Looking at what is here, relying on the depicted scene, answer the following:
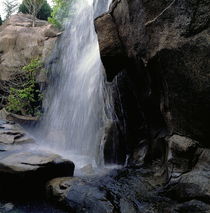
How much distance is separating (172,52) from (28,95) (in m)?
11.9

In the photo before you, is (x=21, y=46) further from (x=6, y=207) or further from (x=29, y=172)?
(x=6, y=207)

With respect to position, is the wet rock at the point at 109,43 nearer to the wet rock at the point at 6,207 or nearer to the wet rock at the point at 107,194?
the wet rock at the point at 107,194

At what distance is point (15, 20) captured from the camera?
23000mm

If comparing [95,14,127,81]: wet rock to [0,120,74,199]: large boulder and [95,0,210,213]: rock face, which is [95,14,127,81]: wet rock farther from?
[0,120,74,199]: large boulder

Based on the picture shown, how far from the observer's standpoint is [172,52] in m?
4.98

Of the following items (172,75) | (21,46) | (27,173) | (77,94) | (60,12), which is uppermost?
(60,12)

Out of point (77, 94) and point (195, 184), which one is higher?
point (77, 94)

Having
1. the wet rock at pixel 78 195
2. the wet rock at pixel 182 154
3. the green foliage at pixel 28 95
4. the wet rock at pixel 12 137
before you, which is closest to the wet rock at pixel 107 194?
the wet rock at pixel 78 195

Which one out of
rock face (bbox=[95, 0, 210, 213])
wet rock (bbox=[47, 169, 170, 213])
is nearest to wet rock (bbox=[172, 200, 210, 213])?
rock face (bbox=[95, 0, 210, 213])

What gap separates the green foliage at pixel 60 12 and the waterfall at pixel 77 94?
121 centimetres

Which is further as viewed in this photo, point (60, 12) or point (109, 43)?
point (60, 12)

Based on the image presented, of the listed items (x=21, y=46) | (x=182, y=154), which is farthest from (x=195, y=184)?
(x=21, y=46)

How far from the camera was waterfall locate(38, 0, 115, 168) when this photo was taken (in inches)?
417

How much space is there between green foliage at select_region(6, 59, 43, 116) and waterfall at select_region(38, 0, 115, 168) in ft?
3.53
